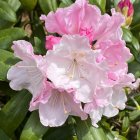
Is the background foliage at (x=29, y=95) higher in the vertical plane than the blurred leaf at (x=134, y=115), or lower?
higher

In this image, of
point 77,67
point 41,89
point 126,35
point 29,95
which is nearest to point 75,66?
point 77,67

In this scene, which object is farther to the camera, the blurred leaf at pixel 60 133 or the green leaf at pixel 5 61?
the blurred leaf at pixel 60 133

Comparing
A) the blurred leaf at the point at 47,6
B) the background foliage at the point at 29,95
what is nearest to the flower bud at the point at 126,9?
the background foliage at the point at 29,95

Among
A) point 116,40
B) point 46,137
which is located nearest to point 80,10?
point 116,40

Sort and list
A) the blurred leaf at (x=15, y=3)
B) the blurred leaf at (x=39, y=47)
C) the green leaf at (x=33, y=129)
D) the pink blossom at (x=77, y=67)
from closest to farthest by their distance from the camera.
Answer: the pink blossom at (x=77, y=67) → the green leaf at (x=33, y=129) → the blurred leaf at (x=39, y=47) → the blurred leaf at (x=15, y=3)

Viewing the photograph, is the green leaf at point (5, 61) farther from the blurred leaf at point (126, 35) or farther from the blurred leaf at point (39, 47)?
the blurred leaf at point (126, 35)

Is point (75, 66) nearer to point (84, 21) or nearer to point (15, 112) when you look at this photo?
point (84, 21)

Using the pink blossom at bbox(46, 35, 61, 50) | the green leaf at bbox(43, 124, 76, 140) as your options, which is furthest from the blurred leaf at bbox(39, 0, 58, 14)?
the green leaf at bbox(43, 124, 76, 140)
